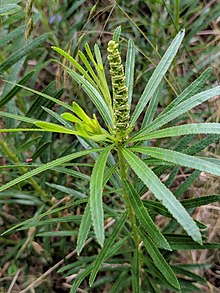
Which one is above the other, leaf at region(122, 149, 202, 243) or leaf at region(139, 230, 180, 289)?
leaf at region(122, 149, 202, 243)

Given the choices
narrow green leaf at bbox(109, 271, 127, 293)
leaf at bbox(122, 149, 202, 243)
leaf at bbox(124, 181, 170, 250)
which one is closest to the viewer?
leaf at bbox(122, 149, 202, 243)

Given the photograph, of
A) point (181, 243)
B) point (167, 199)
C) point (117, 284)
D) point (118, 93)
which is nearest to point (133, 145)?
point (118, 93)

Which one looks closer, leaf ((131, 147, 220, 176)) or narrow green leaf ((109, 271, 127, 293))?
leaf ((131, 147, 220, 176))

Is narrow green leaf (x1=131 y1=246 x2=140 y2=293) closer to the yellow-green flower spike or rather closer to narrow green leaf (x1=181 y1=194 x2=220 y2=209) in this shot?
narrow green leaf (x1=181 y1=194 x2=220 y2=209)

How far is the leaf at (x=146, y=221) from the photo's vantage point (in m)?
1.19

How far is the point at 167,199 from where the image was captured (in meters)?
0.99

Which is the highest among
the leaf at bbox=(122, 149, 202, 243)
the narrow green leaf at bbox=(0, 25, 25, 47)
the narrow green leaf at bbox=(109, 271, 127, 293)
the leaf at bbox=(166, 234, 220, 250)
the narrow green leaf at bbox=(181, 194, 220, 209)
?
the narrow green leaf at bbox=(0, 25, 25, 47)

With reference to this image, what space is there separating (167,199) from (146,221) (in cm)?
25

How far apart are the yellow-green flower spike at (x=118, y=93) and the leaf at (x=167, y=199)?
0.34 feet

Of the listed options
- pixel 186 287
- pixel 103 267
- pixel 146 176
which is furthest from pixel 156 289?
pixel 146 176

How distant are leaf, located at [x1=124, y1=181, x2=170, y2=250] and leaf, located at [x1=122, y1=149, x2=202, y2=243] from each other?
0.19 meters

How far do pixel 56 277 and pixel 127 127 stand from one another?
55.2 inches

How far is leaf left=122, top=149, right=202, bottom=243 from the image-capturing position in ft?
3.09

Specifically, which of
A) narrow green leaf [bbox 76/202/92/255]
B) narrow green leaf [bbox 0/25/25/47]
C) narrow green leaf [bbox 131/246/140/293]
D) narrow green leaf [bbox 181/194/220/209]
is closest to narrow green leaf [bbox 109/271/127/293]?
narrow green leaf [bbox 131/246/140/293]
